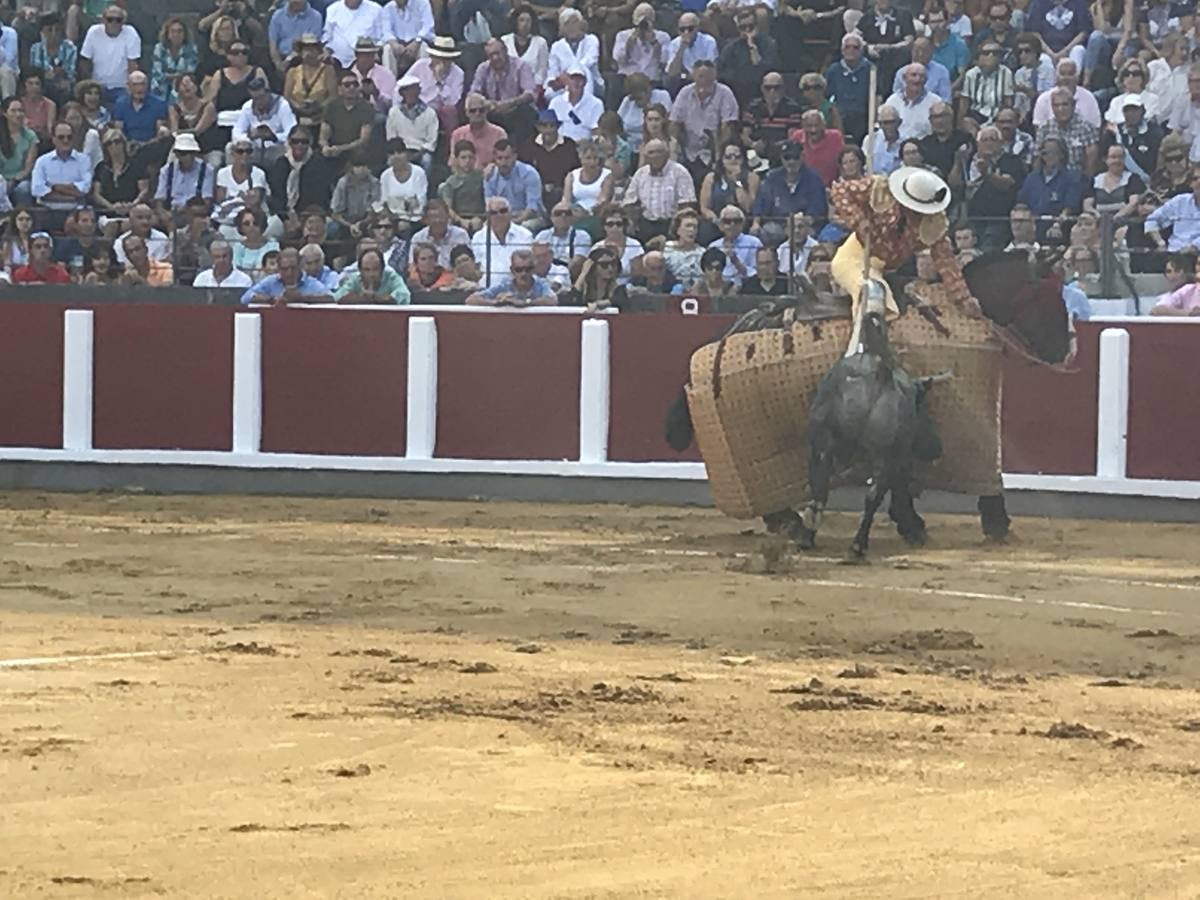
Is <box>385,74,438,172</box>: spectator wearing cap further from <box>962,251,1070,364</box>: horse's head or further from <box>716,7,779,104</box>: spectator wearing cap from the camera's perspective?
<box>962,251,1070,364</box>: horse's head

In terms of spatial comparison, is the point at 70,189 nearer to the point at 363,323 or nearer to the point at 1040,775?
the point at 363,323

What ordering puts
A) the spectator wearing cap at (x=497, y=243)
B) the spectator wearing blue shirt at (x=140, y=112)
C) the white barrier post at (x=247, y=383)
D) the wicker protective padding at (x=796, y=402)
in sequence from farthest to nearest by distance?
the spectator wearing blue shirt at (x=140, y=112), the spectator wearing cap at (x=497, y=243), the white barrier post at (x=247, y=383), the wicker protective padding at (x=796, y=402)

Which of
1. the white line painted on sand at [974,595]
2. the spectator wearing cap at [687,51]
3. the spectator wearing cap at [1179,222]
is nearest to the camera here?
the white line painted on sand at [974,595]

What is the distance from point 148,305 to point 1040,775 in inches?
355

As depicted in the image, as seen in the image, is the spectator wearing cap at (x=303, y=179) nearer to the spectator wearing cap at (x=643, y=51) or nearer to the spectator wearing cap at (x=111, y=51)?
the spectator wearing cap at (x=643, y=51)

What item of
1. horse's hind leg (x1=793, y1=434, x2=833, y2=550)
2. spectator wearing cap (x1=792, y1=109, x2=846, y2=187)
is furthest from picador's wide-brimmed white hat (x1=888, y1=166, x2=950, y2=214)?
spectator wearing cap (x1=792, y1=109, x2=846, y2=187)

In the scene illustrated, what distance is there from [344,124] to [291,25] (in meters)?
1.48

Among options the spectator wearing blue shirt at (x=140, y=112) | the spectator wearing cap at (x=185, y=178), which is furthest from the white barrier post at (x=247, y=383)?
the spectator wearing blue shirt at (x=140, y=112)

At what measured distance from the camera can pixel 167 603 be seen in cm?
895

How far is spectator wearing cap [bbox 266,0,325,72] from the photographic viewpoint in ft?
55.4

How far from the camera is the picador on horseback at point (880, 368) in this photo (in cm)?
1027

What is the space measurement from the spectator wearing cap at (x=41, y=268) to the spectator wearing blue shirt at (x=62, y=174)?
46.5 inches

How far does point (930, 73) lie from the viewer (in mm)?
15078

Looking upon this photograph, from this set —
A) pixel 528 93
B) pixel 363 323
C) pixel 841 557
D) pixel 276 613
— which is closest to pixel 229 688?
pixel 276 613
